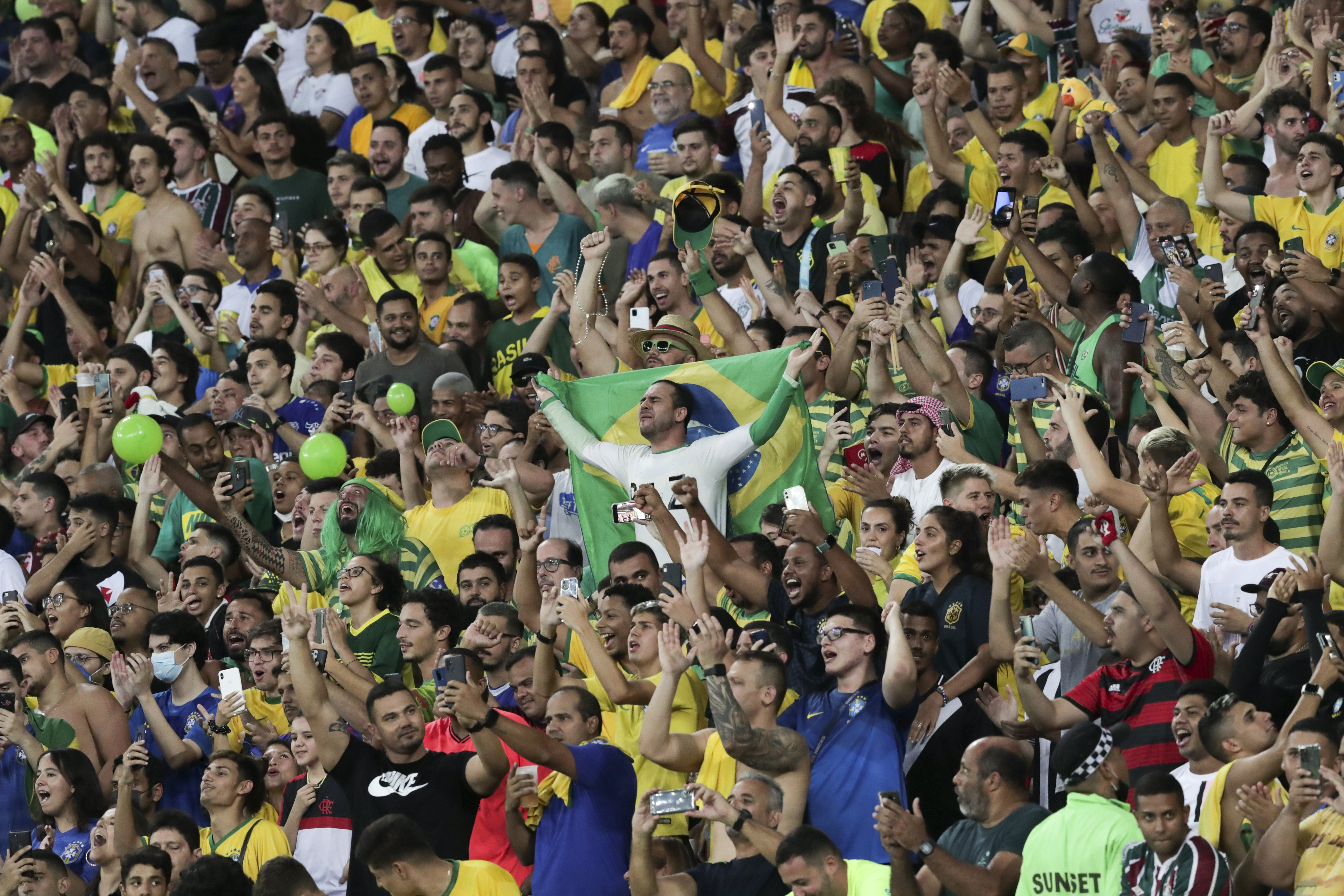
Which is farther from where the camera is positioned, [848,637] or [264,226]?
[264,226]

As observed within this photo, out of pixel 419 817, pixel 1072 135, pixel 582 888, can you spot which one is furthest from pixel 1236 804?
pixel 1072 135

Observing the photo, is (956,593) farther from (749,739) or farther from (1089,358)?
(1089,358)

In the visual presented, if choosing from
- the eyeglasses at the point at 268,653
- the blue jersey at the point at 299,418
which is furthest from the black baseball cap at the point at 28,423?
the eyeglasses at the point at 268,653

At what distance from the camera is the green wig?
9.96 m

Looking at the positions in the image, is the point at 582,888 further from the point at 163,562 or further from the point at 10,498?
the point at 10,498

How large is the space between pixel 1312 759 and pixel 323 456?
560cm

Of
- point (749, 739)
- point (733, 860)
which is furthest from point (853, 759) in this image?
point (733, 860)

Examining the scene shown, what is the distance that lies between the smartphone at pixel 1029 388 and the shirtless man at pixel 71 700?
3996mm

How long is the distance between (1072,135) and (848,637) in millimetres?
4906

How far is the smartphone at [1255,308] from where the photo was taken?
900 centimetres

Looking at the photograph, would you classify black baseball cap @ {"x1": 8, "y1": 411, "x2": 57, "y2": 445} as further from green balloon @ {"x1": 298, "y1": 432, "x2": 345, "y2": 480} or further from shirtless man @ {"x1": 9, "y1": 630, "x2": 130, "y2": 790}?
shirtless man @ {"x1": 9, "y1": 630, "x2": 130, "y2": 790}

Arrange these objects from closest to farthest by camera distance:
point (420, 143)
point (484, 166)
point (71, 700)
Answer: point (71, 700) → point (484, 166) → point (420, 143)

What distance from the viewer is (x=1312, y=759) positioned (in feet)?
20.0

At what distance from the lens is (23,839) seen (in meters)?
8.39
